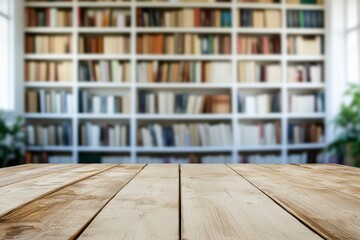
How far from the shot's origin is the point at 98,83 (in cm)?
446

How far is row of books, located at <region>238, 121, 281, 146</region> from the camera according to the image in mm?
4555

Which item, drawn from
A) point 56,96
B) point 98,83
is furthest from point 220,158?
point 56,96

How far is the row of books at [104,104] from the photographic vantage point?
14.6 ft

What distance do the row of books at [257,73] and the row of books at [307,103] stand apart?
0.32 m

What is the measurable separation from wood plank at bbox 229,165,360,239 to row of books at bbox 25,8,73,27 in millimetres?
4142

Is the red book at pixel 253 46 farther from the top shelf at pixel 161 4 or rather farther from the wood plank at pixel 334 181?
the wood plank at pixel 334 181

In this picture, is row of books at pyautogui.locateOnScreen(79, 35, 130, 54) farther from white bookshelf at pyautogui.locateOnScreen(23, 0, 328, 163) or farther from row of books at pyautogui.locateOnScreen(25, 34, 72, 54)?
row of books at pyautogui.locateOnScreen(25, 34, 72, 54)

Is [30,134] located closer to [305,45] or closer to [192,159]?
[192,159]

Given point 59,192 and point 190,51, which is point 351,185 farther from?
point 190,51

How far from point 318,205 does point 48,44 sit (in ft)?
14.6

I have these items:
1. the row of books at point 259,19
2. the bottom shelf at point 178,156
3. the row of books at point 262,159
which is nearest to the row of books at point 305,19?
the row of books at point 259,19

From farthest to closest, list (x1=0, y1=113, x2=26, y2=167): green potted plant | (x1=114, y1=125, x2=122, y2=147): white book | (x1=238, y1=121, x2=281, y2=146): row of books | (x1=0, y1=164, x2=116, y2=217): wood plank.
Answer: (x1=238, y1=121, x2=281, y2=146): row of books → (x1=114, y1=125, x2=122, y2=147): white book → (x1=0, y1=113, x2=26, y2=167): green potted plant → (x1=0, y1=164, x2=116, y2=217): wood plank

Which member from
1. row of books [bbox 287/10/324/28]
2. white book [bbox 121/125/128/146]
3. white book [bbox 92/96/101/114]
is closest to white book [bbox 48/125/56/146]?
white book [bbox 92/96/101/114]

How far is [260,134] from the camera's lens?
4570 millimetres
